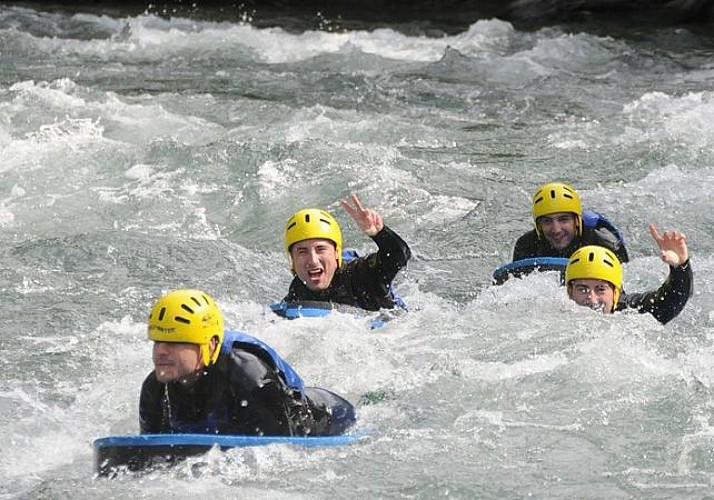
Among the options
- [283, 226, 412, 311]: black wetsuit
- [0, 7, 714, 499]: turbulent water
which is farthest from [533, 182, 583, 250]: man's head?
[283, 226, 412, 311]: black wetsuit

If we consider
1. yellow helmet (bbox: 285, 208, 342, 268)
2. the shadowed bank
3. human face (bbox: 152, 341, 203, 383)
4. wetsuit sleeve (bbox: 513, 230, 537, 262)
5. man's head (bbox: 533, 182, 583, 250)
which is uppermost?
the shadowed bank

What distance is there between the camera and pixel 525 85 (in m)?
16.6

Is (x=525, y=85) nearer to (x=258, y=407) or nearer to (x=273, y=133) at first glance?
(x=273, y=133)

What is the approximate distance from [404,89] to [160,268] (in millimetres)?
6272

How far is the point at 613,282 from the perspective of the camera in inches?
341

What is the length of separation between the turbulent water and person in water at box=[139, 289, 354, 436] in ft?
0.61

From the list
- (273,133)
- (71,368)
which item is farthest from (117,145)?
(71,368)

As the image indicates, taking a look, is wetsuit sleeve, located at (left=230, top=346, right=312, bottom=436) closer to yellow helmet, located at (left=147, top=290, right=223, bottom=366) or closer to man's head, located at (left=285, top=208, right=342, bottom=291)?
yellow helmet, located at (left=147, top=290, right=223, bottom=366)

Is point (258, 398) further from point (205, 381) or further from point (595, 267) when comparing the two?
point (595, 267)

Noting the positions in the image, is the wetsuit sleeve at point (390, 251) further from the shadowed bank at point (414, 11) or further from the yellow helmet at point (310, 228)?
the shadowed bank at point (414, 11)

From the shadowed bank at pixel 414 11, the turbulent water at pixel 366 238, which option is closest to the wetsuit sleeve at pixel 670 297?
the turbulent water at pixel 366 238

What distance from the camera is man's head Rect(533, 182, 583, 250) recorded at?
9.80m

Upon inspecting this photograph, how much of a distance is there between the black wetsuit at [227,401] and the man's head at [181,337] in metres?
0.08

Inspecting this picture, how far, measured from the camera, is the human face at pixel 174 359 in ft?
20.8
